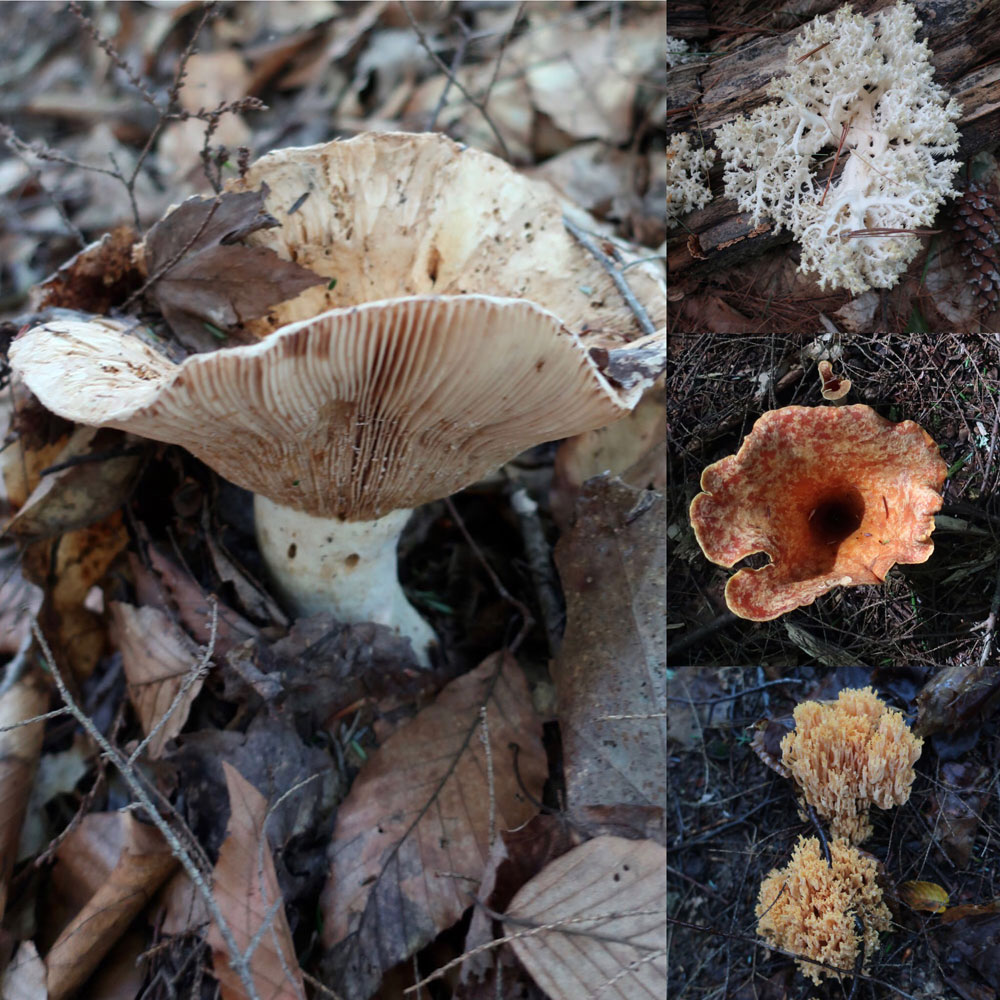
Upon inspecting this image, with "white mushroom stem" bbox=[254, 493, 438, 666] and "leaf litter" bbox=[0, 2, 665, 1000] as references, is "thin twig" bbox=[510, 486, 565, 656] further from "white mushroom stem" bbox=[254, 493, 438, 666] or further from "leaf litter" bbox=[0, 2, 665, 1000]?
"white mushroom stem" bbox=[254, 493, 438, 666]

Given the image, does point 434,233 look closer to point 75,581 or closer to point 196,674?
point 196,674

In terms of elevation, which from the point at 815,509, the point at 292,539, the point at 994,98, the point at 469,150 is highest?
the point at 994,98

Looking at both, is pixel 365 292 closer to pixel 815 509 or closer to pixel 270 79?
pixel 815 509

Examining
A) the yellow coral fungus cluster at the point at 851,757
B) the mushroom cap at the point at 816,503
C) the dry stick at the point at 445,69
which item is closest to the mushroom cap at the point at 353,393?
the mushroom cap at the point at 816,503

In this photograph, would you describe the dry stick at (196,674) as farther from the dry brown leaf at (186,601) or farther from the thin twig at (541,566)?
the thin twig at (541,566)

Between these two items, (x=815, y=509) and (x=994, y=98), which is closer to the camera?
(x=994, y=98)

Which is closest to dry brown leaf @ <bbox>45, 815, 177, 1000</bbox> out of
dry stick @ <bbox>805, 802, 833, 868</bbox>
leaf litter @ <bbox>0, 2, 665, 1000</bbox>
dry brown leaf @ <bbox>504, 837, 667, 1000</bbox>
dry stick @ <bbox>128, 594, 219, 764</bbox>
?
leaf litter @ <bbox>0, 2, 665, 1000</bbox>

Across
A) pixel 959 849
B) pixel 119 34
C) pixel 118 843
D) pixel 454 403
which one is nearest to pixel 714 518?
pixel 454 403

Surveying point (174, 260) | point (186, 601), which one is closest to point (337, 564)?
point (186, 601)
